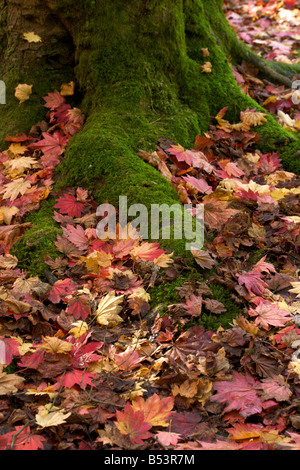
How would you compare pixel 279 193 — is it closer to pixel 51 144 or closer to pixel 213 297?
pixel 213 297

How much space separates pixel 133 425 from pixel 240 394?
54 centimetres

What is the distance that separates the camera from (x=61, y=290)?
257cm

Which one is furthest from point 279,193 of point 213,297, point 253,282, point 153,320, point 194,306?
point 153,320

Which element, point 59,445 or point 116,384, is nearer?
point 59,445

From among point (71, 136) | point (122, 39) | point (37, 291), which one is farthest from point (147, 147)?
point (37, 291)

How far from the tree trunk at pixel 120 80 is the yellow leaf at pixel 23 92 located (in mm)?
45

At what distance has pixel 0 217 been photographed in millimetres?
3154

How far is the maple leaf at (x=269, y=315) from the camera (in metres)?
2.39

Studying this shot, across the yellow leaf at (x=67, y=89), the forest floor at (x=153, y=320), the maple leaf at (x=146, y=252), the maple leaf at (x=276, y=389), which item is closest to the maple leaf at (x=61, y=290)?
the forest floor at (x=153, y=320)

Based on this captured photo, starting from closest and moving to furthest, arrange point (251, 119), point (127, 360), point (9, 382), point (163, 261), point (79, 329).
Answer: point (9, 382)
point (127, 360)
point (79, 329)
point (163, 261)
point (251, 119)

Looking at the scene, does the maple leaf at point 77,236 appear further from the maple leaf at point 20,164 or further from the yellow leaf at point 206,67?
the yellow leaf at point 206,67
